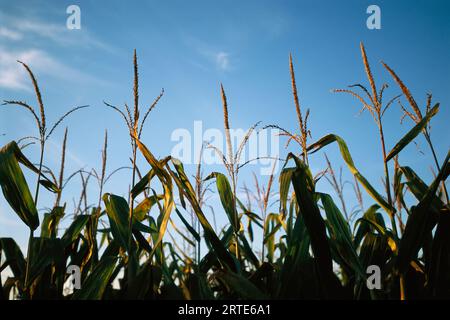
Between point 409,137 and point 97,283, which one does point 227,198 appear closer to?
point 97,283

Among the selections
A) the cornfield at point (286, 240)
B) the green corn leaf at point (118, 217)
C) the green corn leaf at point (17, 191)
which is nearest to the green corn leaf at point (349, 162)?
the cornfield at point (286, 240)

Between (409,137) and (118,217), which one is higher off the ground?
(409,137)

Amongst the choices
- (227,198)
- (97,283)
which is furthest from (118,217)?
(227,198)

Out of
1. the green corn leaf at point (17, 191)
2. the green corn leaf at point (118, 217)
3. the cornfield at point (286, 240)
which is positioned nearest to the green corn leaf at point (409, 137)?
the cornfield at point (286, 240)

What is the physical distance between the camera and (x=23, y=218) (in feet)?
6.43

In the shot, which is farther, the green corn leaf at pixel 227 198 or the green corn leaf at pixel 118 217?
the green corn leaf at pixel 227 198

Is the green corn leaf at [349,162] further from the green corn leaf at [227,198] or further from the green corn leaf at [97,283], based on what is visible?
the green corn leaf at [97,283]

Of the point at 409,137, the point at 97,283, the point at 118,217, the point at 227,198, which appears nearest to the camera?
the point at 97,283

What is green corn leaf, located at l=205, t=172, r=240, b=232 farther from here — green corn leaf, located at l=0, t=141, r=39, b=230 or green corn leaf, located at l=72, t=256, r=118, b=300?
green corn leaf, located at l=0, t=141, r=39, b=230

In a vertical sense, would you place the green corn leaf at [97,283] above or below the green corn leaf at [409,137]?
below

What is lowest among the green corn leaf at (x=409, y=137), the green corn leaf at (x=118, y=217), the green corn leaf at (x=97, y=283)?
the green corn leaf at (x=97, y=283)

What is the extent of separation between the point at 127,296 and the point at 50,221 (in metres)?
1.34
